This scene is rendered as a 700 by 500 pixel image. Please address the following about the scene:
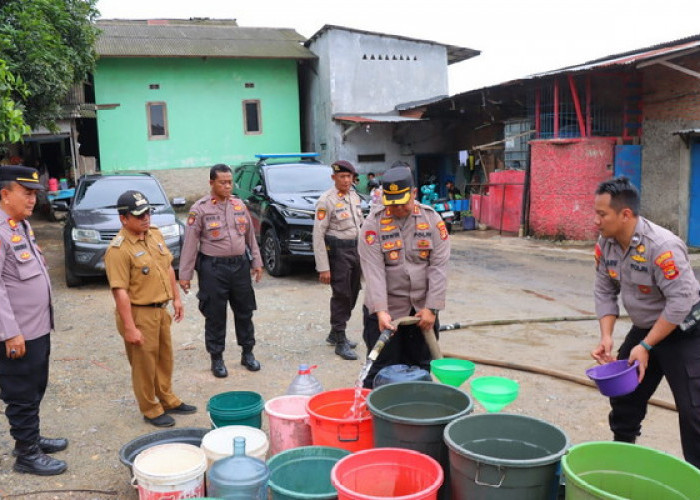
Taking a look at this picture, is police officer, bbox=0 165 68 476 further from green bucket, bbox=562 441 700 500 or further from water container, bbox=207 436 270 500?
green bucket, bbox=562 441 700 500

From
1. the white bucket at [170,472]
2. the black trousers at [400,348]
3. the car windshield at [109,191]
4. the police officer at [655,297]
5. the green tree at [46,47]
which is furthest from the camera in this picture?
the green tree at [46,47]

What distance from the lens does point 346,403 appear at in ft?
11.7

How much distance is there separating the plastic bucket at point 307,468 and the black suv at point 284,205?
597 centimetres

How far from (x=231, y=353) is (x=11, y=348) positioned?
279cm

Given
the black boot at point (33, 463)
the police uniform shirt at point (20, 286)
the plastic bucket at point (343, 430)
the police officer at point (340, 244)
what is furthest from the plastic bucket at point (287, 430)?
the police officer at point (340, 244)

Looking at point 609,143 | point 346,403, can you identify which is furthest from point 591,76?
point 346,403

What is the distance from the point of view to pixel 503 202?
1541 centimetres

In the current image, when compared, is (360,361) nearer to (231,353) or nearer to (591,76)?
(231,353)

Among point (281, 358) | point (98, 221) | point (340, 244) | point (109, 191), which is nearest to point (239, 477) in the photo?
point (281, 358)

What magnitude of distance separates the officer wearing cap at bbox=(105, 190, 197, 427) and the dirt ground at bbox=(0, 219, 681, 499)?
1.11 feet

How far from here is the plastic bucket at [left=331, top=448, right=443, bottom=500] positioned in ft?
8.80

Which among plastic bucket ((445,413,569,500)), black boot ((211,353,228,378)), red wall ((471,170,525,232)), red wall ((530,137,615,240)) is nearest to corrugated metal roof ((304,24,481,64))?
red wall ((471,170,525,232))

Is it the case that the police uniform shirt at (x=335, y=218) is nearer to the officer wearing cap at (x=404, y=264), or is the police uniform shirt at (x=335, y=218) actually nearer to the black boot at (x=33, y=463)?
the officer wearing cap at (x=404, y=264)

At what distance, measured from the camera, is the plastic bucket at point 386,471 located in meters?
2.68
